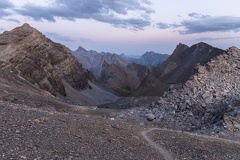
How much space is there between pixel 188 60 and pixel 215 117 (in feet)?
383

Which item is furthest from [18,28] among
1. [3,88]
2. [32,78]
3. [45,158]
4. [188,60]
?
[188,60]

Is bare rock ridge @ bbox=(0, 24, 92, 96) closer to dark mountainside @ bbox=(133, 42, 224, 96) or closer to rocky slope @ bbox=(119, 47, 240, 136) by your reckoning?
rocky slope @ bbox=(119, 47, 240, 136)

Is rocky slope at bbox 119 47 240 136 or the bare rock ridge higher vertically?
the bare rock ridge

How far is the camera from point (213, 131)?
38.7 metres

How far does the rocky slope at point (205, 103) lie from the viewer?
41844 mm

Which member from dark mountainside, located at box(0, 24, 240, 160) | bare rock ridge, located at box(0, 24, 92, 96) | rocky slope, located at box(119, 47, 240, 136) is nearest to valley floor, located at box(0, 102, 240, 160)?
dark mountainside, located at box(0, 24, 240, 160)

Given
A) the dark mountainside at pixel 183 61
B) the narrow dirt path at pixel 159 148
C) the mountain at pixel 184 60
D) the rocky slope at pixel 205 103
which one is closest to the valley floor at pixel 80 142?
the narrow dirt path at pixel 159 148

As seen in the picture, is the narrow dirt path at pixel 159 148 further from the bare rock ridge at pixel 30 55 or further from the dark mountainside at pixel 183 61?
the dark mountainside at pixel 183 61

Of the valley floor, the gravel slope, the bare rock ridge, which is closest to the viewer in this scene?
the gravel slope

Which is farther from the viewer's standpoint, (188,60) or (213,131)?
(188,60)

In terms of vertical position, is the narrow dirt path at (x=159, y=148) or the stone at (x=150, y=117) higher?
the narrow dirt path at (x=159, y=148)

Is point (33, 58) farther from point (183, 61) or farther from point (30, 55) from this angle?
point (183, 61)

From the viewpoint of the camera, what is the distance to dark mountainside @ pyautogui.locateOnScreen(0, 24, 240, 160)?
18391mm

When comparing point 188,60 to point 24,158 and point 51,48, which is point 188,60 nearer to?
point 51,48
